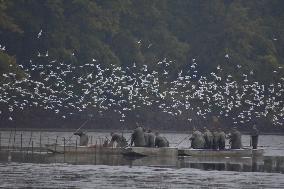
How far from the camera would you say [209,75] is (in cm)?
12769

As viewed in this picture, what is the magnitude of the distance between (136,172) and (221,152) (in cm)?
1467

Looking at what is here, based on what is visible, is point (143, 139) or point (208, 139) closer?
point (143, 139)

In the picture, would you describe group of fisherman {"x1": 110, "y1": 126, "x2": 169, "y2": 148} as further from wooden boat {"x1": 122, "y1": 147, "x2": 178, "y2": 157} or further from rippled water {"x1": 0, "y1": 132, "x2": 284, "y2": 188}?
rippled water {"x1": 0, "y1": 132, "x2": 284, "y2": 188}

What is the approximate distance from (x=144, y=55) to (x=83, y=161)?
2222 inches

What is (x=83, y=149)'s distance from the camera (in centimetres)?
7494

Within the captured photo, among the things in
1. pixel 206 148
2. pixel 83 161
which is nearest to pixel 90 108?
pixel 206 148

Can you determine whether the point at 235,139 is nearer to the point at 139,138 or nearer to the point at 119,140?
the point at 139,138

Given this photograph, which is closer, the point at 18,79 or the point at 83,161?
the point at 83,161

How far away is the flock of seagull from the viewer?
11256cm

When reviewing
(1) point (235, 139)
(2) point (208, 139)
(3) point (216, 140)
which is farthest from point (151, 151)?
(1) point (235, 139)

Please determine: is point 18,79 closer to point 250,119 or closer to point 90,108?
point 90,108

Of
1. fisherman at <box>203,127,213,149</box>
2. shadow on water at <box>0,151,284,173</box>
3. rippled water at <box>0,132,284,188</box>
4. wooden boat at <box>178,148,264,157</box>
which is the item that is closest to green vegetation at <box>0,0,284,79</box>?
fisherman at <box>203,127,213,149</box>

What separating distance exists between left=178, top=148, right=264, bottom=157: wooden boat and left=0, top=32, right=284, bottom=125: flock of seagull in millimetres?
34366

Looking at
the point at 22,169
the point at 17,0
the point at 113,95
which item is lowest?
the point at 22,169
